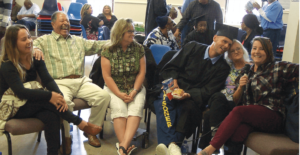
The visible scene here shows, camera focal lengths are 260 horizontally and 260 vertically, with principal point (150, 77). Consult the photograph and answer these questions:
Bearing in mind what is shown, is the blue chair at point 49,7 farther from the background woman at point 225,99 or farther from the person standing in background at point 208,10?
the background woman at point 225,99

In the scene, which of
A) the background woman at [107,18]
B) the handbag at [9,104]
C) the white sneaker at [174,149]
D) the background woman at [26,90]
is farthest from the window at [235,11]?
the handbag at [9,104]

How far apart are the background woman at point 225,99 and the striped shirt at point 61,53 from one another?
1.39 metres

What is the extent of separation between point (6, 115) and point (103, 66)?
969 millimetres

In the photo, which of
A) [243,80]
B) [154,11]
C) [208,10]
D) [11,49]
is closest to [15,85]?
[11,49]

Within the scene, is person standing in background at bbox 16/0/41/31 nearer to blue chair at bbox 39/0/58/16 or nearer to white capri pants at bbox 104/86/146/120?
blue chair at bbox 39/0/58/16

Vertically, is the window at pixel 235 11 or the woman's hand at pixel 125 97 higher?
the window at pixel 235 11

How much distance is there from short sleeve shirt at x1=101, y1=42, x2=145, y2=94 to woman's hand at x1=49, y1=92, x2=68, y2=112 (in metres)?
0.63

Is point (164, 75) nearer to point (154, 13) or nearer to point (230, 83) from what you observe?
point (230, 83)

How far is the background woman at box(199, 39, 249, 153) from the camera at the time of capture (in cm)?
219

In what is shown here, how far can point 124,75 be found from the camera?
266 cm

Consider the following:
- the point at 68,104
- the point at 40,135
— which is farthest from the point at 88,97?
the point at 40,135

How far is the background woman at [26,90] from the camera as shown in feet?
6.51

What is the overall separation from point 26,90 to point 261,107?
5.93ft

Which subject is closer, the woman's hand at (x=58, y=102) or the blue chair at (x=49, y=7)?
the woman's hand at (x=58, y=102)
